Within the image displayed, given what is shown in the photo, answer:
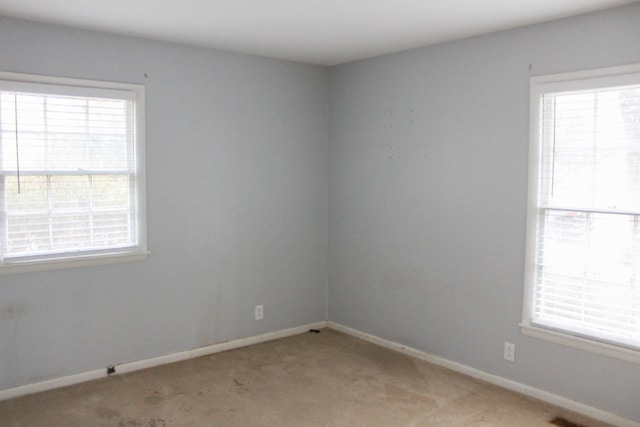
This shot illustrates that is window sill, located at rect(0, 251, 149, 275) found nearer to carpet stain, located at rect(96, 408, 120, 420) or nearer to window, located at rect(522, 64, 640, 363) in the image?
carpet stain, located at rect(96, 408, 120, 420)

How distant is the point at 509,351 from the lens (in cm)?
373

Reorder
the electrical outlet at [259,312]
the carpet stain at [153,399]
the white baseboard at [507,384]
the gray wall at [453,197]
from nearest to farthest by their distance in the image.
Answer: the white baseboard at [507,384]
the gray wall at [453,197]
the carpet stain at [153,399]
the electrical outlet at [259,312]

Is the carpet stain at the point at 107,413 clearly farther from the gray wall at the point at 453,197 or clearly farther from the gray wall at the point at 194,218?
the gray wall at the point at 453,197

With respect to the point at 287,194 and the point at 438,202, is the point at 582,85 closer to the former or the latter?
the point at 438,202

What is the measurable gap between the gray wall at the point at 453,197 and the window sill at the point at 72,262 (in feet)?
6.20

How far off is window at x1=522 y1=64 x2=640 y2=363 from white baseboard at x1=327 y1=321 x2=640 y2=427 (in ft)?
1.22

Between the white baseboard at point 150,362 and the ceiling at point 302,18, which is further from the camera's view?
the white baseboard at point 150,362

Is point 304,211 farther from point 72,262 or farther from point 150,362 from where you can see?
point 72,262

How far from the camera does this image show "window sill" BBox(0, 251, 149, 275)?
3.54 meters

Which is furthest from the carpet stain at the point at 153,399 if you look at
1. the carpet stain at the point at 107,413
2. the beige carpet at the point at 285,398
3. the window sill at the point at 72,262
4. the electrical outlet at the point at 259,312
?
the electrical outlet at the point at 259,312

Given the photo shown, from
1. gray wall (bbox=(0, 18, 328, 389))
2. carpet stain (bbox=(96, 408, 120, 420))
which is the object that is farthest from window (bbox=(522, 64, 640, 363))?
carpet stain (bbox=(96, 408, 120, 420))

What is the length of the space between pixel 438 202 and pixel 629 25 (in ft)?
5.54

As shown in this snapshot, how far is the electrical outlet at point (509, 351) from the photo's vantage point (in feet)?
12.2

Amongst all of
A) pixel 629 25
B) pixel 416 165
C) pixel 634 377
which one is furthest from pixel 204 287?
pixel 629 25
